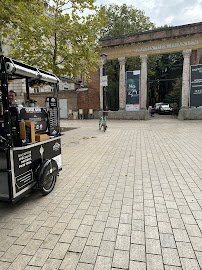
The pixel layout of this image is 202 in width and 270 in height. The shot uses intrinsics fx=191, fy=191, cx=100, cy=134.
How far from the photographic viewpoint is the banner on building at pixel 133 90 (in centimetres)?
1958

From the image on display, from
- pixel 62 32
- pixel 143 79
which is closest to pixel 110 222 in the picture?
pixel 62 32

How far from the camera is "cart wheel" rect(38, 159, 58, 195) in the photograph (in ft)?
11.9

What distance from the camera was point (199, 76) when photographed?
17.7m

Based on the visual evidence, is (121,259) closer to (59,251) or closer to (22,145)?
(59,251)

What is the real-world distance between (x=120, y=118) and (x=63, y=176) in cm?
1656

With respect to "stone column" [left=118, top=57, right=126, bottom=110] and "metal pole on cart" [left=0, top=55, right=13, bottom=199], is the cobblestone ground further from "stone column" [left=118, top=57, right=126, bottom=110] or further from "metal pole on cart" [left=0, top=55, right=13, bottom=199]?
"stone column" [left=118, top=57, right=126, bottom=110]

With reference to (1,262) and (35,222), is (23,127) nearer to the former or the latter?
(35,222)

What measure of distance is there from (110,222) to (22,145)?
6.34ft

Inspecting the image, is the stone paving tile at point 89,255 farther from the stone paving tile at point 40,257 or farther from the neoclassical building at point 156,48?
the neoclassical building at point 156,48

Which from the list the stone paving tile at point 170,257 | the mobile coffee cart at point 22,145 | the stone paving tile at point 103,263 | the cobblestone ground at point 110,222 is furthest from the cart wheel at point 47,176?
the stone paving tile at point 170,257

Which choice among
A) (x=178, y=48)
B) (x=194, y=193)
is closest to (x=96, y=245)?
(x=194, y=193)

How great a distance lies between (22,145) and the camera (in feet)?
10.7

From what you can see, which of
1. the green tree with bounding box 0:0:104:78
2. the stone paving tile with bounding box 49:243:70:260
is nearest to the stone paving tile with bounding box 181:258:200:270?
the stone paving tile with bounding box 49:243:70:260

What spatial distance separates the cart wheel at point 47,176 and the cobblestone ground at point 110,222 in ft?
0.55
